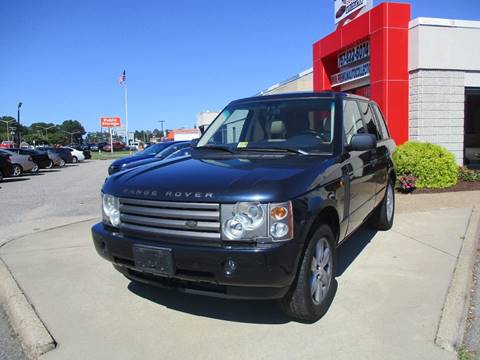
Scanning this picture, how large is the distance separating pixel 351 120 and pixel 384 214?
7.04 ft

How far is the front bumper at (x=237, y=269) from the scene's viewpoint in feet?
9.71

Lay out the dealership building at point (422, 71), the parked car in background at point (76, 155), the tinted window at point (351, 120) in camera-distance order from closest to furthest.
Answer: the tinted window at point (351, 120), the dealership building at point (422, 71), the parked car in background at point (76, 155)

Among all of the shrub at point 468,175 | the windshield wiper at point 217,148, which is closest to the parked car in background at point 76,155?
the shrub at point 468,175

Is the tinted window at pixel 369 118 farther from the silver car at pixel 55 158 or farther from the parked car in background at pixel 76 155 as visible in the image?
the parked car in background at pixel 76 155

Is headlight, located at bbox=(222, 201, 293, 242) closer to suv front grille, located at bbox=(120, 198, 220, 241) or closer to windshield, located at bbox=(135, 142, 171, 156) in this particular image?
suv front grille, located at bbox=(120, 198, 220, 241)

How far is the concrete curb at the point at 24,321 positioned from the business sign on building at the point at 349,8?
13074 mm

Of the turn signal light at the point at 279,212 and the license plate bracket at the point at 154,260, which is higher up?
the turn signal light at the point at 279,212

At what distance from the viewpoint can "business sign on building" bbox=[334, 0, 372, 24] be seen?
1385 cm

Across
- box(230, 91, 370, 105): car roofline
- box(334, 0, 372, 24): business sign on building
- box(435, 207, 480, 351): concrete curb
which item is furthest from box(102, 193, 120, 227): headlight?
box(334, 0, 372, 24): business sign on building

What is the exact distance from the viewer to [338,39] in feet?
50.1

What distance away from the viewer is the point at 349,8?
48.4ft

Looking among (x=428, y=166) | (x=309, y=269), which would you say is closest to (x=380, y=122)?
(x=309, y=269)

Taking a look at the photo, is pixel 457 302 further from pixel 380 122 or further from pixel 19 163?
pixel 19 163

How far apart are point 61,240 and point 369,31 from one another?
10.7 metres
